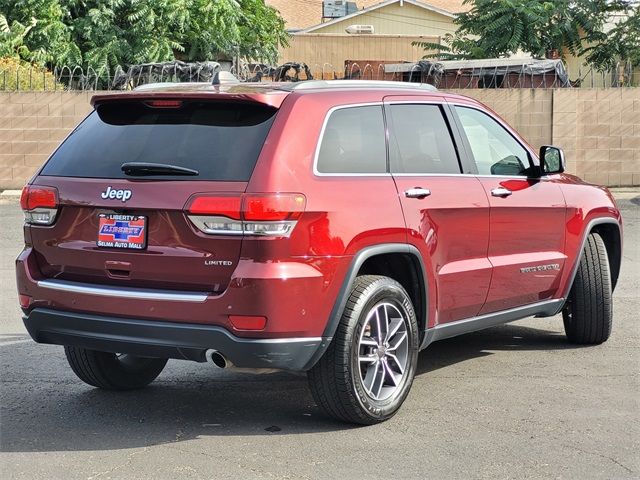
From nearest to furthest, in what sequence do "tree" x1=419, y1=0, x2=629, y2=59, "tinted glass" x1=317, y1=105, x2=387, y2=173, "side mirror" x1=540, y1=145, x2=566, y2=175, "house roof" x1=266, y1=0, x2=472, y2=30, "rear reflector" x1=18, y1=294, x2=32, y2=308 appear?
"tinted glass" x1=317, y1=105, x2=387, y2=173 < "rear reflector" x1=18, y1=294, x2=32, y2=308 < "side mirror" x1=540, y1=145, x2=566, y2=175 < "tree" x1=419, y1=0, x2=629, y2=59 < "house roof" x1=266, y1=0, x2=472, y2=30

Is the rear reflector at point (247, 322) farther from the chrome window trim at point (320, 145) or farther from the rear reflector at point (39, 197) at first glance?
the rear reflector at point (39, 197)

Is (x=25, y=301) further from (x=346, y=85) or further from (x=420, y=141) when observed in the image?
(x=420, y=141)

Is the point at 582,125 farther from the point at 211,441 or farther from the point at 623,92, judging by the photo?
the point at 211,441

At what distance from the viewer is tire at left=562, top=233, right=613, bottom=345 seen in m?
7.66

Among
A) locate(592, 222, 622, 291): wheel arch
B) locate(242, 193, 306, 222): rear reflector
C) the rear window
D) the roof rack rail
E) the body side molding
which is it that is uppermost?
the roof rack rail

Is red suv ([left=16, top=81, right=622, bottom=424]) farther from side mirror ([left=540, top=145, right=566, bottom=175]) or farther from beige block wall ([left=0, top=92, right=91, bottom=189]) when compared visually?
beige block wall ([left=0, top=92, right=91, bottom=189])

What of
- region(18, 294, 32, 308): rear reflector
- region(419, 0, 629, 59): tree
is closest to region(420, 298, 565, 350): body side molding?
region(18, 294, 32, 308): rear reflector

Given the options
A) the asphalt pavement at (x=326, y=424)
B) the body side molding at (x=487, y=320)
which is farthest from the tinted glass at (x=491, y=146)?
the asphalt pavement at (x=326, y=424)

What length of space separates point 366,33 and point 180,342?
37.7 m

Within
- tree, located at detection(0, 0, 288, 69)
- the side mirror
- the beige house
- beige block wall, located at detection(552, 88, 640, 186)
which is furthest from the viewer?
the beige house

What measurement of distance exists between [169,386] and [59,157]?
5.31 feet

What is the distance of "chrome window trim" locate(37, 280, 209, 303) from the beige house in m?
20.5

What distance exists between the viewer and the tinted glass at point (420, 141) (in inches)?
240

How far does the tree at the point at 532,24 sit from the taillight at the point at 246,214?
20558mm
